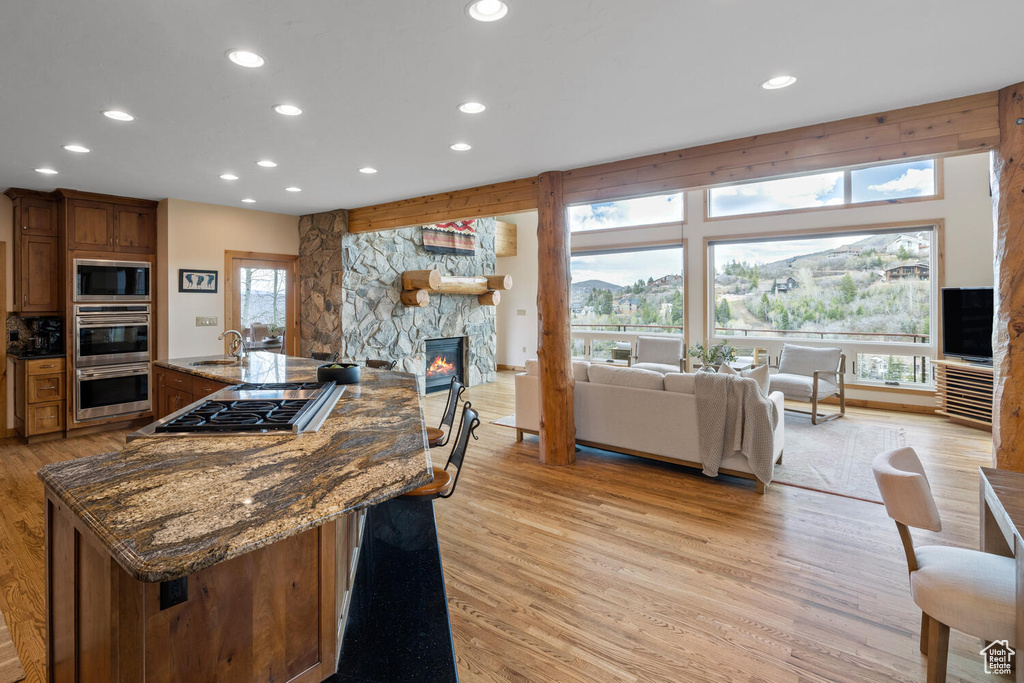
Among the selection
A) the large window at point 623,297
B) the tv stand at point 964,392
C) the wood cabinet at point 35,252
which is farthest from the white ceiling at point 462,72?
the large window at point 623,297

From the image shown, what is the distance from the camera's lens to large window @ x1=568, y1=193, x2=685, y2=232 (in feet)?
Answer: 26.2

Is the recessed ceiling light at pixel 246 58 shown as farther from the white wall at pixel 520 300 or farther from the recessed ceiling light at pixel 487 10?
the white wall at pixel 520 300

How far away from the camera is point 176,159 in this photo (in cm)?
395

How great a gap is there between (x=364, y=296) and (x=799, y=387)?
5306 millimetres

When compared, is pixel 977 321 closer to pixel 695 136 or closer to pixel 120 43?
pixel 695 136

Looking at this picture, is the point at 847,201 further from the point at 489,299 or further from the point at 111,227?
the point at 111,227

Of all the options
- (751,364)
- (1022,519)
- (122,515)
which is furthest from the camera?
(751,364)

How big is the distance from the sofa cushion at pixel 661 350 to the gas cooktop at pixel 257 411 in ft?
18.1

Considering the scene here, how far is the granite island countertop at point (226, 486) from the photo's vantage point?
96 cm

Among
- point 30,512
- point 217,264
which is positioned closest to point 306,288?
point 217,264

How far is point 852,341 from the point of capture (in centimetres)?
667

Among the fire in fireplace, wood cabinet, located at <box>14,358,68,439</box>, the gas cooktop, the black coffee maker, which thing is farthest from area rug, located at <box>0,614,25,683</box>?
the fire in fireplace

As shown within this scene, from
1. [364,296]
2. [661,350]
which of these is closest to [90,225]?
[364,296]

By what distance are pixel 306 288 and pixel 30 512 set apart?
145 inches
